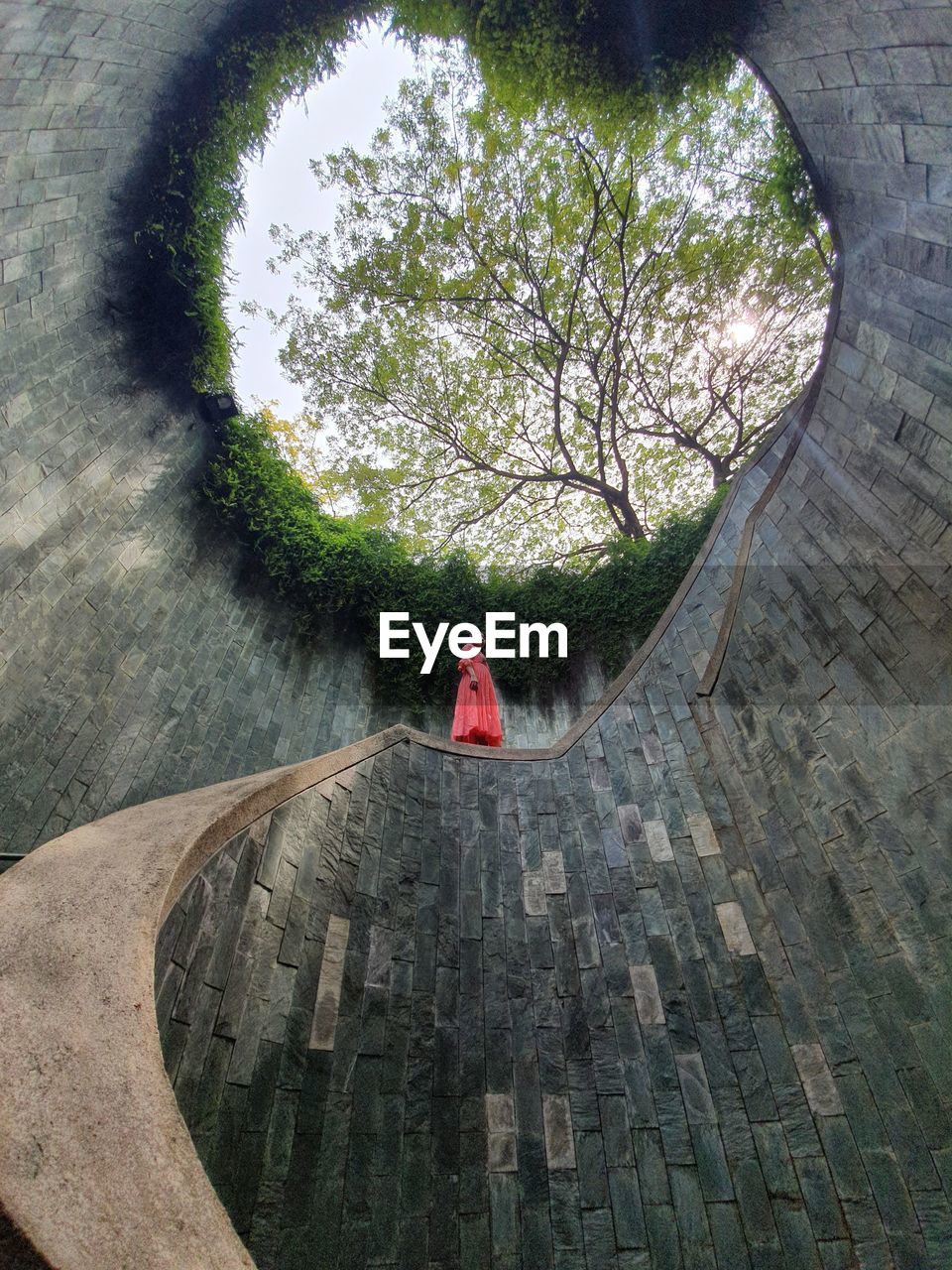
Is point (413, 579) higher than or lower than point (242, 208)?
lower

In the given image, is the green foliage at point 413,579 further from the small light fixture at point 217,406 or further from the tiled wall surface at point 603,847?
the tiled wall surface at point 603,847

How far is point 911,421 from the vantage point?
362cm

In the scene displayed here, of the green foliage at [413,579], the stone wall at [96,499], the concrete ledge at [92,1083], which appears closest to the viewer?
the concrete ledge at [92,1083]

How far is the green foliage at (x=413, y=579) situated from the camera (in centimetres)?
746

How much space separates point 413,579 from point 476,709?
2880 millimetres

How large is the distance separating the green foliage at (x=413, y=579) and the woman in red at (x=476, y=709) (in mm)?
1591

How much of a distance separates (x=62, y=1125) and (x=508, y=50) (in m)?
8.89

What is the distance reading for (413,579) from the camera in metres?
8.41

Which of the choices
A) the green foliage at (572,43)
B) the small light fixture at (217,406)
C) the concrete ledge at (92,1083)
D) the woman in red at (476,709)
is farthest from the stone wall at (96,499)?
the concrete ledge at (92,1083)

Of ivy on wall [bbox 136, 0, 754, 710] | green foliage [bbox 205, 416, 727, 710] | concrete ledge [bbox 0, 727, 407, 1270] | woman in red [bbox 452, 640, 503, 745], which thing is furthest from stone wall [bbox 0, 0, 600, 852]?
concrete ledge [bbox 0, 727, 407, 1270]

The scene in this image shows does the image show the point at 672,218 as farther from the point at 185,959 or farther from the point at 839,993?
the point at 185,959

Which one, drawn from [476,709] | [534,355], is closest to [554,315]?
[534,355]

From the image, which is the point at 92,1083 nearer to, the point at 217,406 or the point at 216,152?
the point at 217,406

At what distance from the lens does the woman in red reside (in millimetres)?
5887
